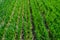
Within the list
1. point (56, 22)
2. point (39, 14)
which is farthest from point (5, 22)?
point (56, 22)

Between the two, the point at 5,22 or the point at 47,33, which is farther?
the point at 5,22

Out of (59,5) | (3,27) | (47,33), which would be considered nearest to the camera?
(47,33)

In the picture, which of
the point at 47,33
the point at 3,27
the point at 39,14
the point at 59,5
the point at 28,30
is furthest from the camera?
the point at 59,5

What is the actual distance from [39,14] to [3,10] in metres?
4.15

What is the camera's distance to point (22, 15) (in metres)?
17.4

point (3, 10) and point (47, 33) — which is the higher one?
point (3, 10)

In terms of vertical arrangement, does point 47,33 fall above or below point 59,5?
below

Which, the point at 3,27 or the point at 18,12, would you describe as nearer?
the point at 3,27

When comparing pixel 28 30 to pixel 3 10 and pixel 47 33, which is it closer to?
pixel 47 33

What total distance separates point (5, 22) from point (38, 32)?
12.8 ft

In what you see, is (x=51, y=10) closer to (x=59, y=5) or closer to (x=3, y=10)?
(x=59, y=5)

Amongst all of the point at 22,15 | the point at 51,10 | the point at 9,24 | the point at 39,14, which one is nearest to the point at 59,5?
the point at 51,10

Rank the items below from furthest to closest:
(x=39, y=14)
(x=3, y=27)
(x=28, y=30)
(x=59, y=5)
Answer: (x=59, y=5) → (x=39, y=14) → (x=3, y=27) → (x=28, y=30)

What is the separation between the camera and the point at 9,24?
50.9 feet
